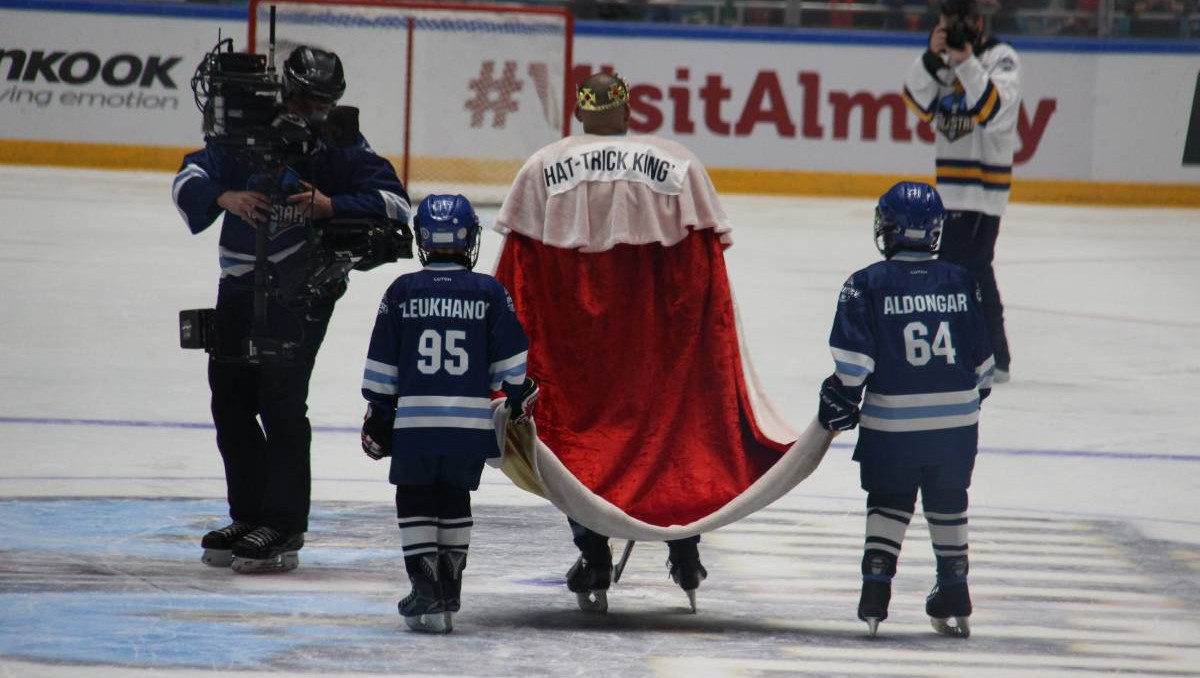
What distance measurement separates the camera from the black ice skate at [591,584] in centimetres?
454

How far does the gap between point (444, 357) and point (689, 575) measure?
853 mm

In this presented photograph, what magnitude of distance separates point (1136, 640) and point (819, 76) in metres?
12.2

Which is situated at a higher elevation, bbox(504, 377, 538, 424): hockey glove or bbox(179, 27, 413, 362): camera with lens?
bbox(179, 27, 413, 362): camera with lens

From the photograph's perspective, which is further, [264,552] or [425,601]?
[264,552]

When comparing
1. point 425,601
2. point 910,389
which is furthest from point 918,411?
point 425,601

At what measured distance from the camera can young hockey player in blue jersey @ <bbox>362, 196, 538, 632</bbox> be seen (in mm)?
4234

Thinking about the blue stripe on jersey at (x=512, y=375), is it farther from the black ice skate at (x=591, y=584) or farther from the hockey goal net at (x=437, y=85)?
the hockey goal net at (x=437, y=85)

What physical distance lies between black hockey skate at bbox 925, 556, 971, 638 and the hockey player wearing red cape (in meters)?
0.49

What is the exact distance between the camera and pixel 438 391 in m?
4.25

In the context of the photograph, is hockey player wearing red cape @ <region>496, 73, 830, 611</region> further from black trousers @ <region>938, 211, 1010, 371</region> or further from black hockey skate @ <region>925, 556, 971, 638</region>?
black trousers @ <region>938, 211, 1010, 371</region>

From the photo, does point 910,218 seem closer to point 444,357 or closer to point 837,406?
point 837,406

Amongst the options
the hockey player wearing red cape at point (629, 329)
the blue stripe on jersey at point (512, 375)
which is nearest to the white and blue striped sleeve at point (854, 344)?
the hockey player wearing red cape at point (629, 329)

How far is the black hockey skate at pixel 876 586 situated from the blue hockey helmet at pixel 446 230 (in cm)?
117

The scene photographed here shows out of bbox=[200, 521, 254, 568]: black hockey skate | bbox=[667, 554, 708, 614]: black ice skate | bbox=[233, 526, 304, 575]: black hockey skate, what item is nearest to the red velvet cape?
bbox=[667, 554, 708, 614]: black ice skate
